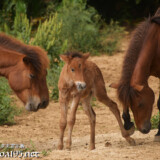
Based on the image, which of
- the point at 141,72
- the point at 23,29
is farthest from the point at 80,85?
the point at 23,29

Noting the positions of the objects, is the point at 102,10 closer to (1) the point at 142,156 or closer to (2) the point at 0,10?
(2) the point at 0,10

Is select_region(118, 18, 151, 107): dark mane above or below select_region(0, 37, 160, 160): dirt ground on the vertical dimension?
above

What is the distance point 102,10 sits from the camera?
17266mm

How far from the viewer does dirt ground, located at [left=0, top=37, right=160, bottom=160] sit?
6133 millimetres

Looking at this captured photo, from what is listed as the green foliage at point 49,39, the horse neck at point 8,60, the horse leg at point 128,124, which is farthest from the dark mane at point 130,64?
the green foliage at point 49,39

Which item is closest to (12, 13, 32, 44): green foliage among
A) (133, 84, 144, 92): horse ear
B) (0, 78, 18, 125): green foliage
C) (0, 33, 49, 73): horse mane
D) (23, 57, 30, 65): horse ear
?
(0, 78, 18, 125): green foliage

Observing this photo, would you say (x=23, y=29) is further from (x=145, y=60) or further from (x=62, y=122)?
(x=145, y=60)

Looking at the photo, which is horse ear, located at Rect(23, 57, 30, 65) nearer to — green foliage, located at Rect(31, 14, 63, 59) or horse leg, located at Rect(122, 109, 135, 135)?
horse leg, located at Rect(122, 109, 135, 135)

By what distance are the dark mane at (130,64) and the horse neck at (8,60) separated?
5.09 feet

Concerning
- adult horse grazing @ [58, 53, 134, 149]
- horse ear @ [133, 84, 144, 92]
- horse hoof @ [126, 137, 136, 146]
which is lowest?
horse hoof @ [126, 137, 136, 146]

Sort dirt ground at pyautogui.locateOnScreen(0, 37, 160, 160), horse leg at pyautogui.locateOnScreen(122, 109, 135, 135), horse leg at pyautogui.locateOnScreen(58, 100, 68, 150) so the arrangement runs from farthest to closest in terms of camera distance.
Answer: horse leg at pyautogui.locateOnScreen(122, 109, 135, 135) → horse leg at pyautogui.locateOnScreen(58, 100, 68, 150) → dirt ground at pyautogui.locateOnScreen(0, 37, 160, 160)

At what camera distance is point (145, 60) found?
692cm

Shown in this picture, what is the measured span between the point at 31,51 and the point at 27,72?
335mm

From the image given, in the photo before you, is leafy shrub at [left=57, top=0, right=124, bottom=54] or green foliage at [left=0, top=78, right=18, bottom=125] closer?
green foliage at [left=0, top=78, right=18, bottom=125]
